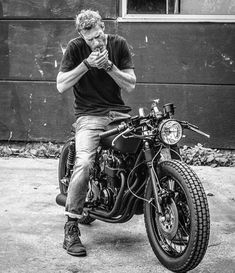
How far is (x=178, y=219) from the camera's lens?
12.3 feet

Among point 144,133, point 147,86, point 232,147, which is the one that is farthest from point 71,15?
point 144,133

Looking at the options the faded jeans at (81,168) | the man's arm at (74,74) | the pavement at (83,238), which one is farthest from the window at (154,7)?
the faded jeans at (81,168)

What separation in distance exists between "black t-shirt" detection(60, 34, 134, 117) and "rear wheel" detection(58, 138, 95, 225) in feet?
1.21

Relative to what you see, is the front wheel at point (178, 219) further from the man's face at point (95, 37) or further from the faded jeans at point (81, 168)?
the man's face at point (95, 37)

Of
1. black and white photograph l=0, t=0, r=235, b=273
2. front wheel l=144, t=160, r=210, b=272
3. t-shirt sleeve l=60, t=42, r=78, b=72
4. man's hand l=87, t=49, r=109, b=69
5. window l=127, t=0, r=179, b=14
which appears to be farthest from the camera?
window l=127, t=0, r=179, b=14

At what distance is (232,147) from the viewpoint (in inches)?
301

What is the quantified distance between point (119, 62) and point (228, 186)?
2384 millimetres

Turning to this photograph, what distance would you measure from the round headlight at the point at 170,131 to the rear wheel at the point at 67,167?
1189mm

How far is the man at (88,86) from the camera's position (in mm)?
4238

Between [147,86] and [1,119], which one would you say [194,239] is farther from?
[1,119]

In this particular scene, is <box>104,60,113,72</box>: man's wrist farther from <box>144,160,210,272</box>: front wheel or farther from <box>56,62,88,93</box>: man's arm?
<box>144,160,210,272</box>: front wheel

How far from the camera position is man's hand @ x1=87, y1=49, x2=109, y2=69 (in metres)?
Answer: 4.15

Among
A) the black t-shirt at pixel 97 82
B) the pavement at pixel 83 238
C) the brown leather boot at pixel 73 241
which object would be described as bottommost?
the pavement at pixel 83 238

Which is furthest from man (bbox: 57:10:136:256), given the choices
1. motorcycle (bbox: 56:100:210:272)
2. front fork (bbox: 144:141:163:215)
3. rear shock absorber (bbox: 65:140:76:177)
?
front fork (bbox: 144:141:163:215)
